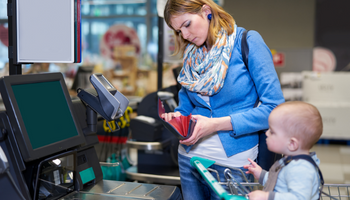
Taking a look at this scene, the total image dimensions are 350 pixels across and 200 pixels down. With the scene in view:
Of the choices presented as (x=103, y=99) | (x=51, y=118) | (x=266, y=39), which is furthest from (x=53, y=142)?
(x=266, y=39)

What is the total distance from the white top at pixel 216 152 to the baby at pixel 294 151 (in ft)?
1.02

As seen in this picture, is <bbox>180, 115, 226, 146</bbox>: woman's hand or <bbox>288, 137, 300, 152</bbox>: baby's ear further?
<bbox>180, 115, 226, 146</bbox>: woman's hand

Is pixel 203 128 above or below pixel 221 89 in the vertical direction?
below

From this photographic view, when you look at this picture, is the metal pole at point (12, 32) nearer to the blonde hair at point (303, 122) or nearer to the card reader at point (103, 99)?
the card reader at point (103, 99)

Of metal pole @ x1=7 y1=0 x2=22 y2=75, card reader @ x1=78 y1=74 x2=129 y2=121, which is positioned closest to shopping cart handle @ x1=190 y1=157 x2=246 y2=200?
card reader @ x1=78 y1=74 x2=129 y2=121

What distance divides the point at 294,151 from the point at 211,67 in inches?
20.0

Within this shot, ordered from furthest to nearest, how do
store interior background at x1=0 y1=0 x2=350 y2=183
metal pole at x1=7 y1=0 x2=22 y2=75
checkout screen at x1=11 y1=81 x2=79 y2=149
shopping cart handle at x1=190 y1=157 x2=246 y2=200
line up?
store interior background at x1=0 y1=0 x2=350 y2=183
metal pole at x1=7 y1=0 x2=22 y2=75
checkout screen at x1=11 y1=81 x2=79 y2=149
shopping cart handle at x1=190 y1=157 x2=246 y2=200

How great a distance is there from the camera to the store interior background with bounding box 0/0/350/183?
605 cm

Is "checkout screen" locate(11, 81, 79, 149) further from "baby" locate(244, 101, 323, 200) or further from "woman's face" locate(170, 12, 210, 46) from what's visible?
"baby" locate(244, 101, 323, 200)

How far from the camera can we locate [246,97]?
4.47 feet

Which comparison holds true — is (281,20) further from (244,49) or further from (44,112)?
(44,112)

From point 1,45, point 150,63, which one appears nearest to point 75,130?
point 1,45

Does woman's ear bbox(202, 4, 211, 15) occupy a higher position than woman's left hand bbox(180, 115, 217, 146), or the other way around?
woman's ear bbox(202, 4, 211, 15)

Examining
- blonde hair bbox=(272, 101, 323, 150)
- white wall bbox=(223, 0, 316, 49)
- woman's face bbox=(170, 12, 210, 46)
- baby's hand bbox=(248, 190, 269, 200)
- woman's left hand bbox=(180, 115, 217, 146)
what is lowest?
baby's hand bbox=(248, 190, 269, 200)
